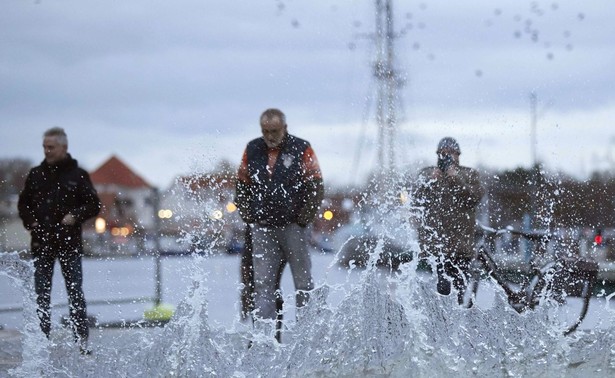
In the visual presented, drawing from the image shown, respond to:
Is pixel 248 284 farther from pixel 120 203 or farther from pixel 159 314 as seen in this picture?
pixel 120 203

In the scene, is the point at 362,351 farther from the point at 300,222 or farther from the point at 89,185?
the point at 89,185

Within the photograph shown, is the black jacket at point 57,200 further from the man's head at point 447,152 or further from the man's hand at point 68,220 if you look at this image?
the man's head at point 447,152

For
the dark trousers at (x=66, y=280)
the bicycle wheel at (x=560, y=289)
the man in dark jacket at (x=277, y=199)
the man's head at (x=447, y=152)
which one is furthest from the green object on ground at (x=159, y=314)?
the bicycle wheel at (x=560, y=289)

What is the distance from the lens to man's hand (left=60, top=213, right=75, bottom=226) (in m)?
7.42

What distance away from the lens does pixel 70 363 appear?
6359 mm

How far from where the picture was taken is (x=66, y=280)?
750 cm

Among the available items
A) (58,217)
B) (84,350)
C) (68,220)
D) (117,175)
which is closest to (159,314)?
(58,217)

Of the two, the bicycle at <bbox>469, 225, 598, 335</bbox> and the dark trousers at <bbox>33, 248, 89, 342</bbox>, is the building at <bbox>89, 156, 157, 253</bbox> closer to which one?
the dark trousers at <bbox>33, 248, 89, 342</bbox>

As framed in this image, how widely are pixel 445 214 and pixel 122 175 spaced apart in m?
96.9

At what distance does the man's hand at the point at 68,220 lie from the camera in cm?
742

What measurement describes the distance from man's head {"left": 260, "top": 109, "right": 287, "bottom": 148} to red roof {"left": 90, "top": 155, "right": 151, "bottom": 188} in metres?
90.9

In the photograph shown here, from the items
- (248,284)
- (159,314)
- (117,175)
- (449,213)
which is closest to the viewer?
(449,213)

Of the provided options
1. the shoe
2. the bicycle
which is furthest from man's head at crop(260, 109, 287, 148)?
the bicycle

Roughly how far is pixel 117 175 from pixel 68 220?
9376 cm
